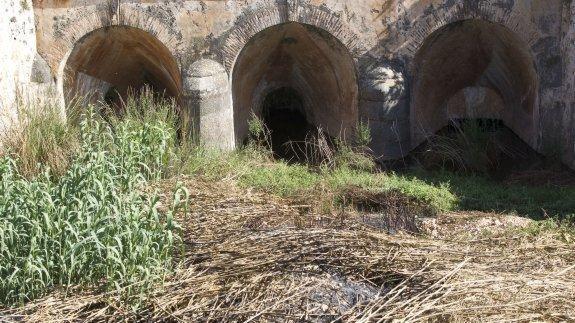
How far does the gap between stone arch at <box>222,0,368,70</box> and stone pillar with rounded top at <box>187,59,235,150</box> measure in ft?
1.16

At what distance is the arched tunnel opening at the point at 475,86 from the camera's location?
10.2 m

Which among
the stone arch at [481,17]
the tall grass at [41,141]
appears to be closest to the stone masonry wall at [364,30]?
the stone arch at [481,17]

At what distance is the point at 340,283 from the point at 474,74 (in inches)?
286

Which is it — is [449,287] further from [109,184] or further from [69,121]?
[69,121]

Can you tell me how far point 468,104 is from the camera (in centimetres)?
1266

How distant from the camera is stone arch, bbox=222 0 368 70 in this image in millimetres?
10258

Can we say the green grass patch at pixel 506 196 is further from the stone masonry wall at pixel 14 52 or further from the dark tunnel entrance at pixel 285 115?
the stone masonry wall at pixel 14 52

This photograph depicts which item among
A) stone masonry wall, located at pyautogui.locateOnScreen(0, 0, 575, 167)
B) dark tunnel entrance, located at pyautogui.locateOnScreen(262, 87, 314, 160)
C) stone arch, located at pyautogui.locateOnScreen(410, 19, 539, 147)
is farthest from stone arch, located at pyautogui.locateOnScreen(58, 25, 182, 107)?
stone arch, located at pyautogui.locateOnScreen(410, 19, 539, 147)

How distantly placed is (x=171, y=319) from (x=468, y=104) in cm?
886

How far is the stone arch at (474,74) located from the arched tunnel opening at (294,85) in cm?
100

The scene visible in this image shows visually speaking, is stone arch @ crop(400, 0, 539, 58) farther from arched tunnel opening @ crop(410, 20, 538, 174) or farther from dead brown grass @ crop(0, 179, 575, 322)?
dead brown grass @ crop(0, 179, 575, 322)

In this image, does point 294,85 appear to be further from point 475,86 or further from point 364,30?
point 475,86

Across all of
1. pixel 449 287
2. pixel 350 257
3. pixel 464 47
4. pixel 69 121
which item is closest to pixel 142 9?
pixel 69 121

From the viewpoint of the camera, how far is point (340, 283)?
16.9 feet
